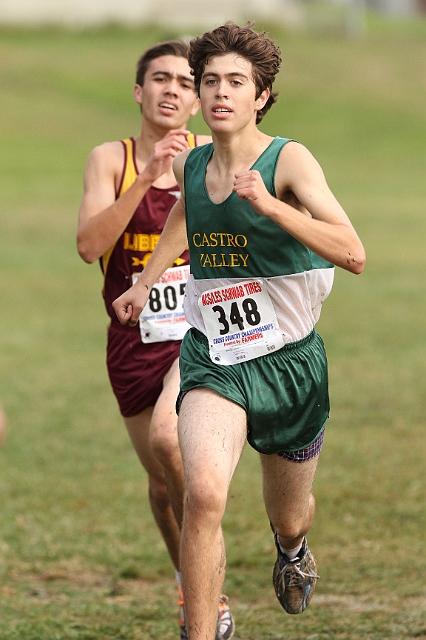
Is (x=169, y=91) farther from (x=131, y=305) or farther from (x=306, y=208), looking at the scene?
(x=306, y=208)

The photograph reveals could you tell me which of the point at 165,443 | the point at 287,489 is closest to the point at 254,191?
the point at 287,489

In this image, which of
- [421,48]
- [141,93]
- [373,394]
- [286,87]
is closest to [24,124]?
[286,87]

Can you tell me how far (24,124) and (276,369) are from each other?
33.0 meters

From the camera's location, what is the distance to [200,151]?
177 inches

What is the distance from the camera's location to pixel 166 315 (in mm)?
5414

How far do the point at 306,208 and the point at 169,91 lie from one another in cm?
158

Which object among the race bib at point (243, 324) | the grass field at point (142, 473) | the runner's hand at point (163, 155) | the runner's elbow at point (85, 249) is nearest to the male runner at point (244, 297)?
the race bib at point (243, 324)

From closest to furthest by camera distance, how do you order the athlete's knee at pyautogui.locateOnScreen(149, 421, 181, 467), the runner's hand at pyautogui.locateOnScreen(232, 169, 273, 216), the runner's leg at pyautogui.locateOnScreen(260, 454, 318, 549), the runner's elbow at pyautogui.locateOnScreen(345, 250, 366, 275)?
1. the runner's hand at pyautogui.locateOnScreen(232, 169, 273, 216)
2. the runner's elbow at pyautogui.locateOnScreen(345, 250, 366, 275)
3. the runner's leg at pyautogui.locateOnScreen(260, 454, 318, 549)
4. the athlete's knee at pyautogui.locateOnScreen(149, 421, 181, 467)

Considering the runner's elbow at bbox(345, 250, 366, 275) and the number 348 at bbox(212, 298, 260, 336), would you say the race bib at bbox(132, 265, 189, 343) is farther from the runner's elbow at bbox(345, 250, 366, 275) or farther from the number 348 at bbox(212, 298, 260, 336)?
the runner's elbow at bbox(345, 250, 366, 275)

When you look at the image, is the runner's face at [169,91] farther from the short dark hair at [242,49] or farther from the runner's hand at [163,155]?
the short dark hair at [242,49]

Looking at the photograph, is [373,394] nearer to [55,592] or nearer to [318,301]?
[55,592]

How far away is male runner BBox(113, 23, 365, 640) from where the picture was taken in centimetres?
387

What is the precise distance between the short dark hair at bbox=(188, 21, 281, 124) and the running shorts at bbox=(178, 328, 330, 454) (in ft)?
3.36

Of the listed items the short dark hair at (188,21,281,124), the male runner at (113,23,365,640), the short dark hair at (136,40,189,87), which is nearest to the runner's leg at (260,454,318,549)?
the male runner at (113,23,365,640)
